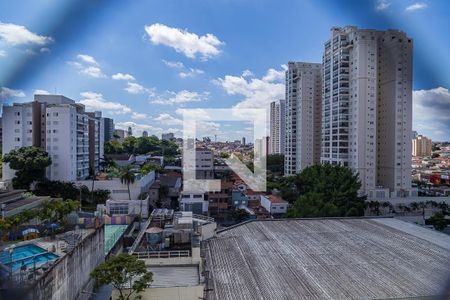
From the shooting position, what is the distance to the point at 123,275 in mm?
3674

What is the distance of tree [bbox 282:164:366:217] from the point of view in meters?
9.06

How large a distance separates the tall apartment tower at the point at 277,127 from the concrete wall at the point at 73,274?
75.0 feet

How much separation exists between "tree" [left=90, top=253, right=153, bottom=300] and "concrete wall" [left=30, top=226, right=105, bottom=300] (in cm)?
47

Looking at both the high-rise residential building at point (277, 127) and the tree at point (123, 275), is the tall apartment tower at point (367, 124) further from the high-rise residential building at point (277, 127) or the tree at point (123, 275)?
the tree at point (123, 275)

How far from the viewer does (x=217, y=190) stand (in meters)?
11.9

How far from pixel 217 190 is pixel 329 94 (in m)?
9.02

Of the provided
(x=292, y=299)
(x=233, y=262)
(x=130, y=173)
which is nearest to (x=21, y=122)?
(x=130, y=173)

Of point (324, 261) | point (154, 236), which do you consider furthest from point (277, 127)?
point (154, 236)

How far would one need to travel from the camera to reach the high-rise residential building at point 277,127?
27672 mm

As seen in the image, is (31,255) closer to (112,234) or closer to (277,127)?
(112,234)

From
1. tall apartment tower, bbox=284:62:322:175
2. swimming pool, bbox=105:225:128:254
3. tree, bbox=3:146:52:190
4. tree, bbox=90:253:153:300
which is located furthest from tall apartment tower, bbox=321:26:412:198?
tree, bbox=3:146:52:190

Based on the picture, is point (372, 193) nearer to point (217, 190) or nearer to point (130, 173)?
point (217, 190)

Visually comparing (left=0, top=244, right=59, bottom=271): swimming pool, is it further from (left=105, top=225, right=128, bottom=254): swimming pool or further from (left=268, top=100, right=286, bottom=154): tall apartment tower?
(left=268, top=100, right=286, bottom=154): tall apartment tower

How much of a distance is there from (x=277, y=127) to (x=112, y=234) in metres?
22.3
